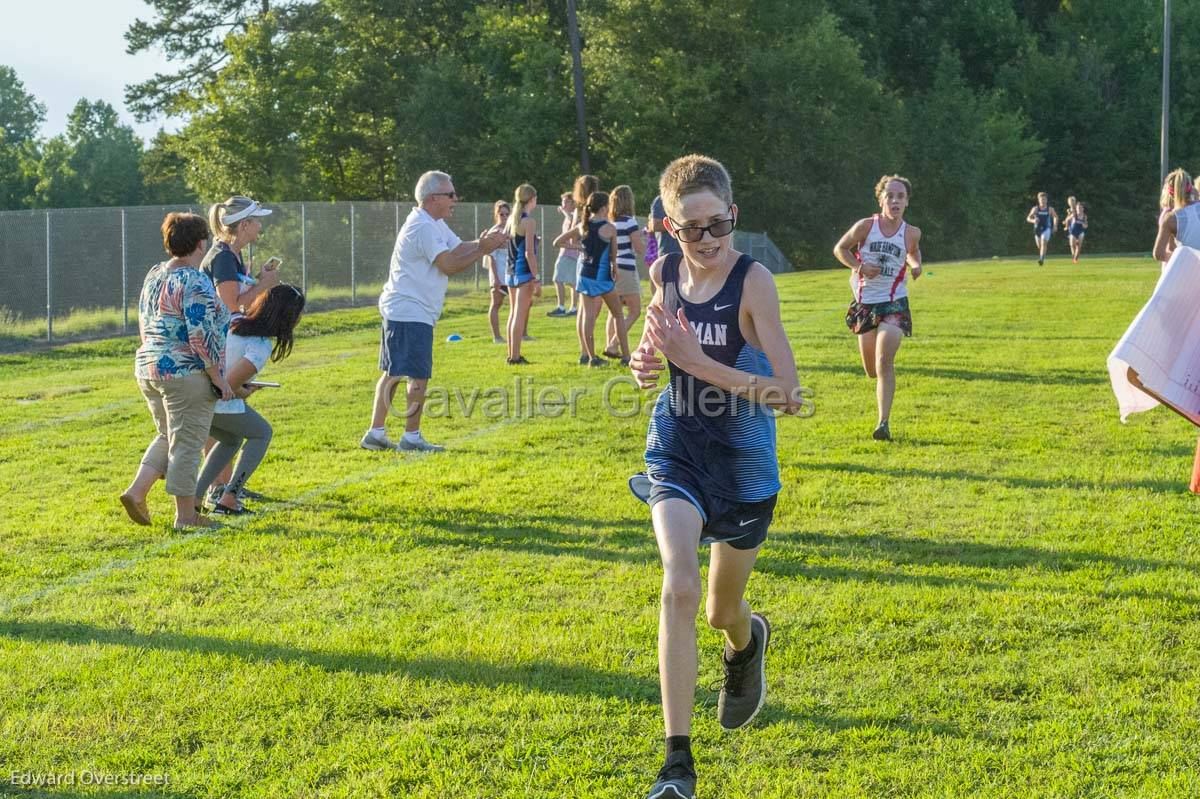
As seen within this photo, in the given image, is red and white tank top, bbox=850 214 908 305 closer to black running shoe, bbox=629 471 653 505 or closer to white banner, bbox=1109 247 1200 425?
black running shoe, bbox=629 471 653 505

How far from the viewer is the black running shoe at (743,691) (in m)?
4.53

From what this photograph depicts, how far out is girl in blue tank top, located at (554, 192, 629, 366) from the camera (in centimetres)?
1447

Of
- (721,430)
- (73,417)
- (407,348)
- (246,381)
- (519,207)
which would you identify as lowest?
(73,417)

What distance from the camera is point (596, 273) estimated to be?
14680 millimetres

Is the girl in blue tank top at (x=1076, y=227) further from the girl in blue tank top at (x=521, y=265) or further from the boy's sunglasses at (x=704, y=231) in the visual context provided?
the boy's sunglasses at (x=704, y=231)

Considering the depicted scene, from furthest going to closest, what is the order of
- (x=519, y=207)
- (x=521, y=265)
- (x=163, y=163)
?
1. (x=163, y=163)
2. (x=519, y=207)
3. (x=521, y=265)

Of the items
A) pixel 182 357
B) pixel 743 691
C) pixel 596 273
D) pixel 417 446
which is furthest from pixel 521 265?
pixel 743 691

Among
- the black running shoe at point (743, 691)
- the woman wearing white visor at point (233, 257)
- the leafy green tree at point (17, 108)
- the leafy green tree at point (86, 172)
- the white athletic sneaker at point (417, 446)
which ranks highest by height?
the leafy green tree at point (17, 108)

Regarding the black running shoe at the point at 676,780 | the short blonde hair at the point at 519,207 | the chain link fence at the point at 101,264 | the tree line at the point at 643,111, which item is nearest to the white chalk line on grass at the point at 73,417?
the short blonde hair at the point at 519,207

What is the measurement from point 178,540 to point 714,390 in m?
4.16

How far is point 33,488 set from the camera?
8859 millimetres

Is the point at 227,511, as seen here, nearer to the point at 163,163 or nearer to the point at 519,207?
the point at 519,207

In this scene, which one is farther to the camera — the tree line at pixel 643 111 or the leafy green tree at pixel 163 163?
the leafy green tree at pixel 163 163

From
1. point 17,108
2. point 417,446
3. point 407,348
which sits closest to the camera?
point 407,348
